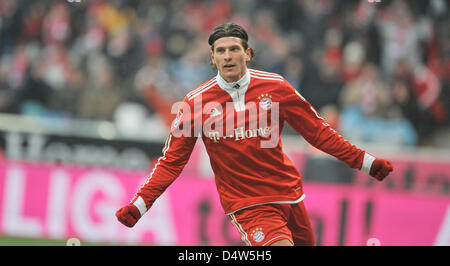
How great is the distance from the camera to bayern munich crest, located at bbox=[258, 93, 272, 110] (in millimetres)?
5914

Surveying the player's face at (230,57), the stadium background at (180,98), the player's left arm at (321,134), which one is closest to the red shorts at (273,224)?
the player's left arm at (321,134)

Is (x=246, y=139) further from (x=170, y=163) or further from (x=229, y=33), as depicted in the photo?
(x=229, y=33)

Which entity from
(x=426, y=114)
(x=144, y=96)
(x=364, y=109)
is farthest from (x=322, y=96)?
(x=144, y=96)

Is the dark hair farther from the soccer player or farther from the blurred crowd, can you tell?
the blurred crowd

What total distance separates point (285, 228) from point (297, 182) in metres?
0.46

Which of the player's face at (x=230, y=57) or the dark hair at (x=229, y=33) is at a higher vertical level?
the dark hair at (x=229, y=33)

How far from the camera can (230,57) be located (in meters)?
5.80

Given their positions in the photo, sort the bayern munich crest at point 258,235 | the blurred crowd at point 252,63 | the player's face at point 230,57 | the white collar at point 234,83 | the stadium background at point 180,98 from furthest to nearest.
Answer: the blurred crowd at point 252,63 < the stadium background at point 180,98 < the white collar at point 234,83 < the player's face at point 230,57 < the bayern munich crest at point 258,235

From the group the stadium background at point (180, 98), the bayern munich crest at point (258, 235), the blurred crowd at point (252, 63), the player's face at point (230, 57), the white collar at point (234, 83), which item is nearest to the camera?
the bayern munich crest at point (258, 235)

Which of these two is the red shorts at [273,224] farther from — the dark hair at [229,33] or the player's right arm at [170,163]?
the dark hair at [229,33]

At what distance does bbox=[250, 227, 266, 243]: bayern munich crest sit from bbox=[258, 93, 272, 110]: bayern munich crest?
1.00 m

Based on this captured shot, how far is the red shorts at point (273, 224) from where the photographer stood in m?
5.67

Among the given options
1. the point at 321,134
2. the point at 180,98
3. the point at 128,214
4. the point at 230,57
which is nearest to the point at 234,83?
the point at 230,57

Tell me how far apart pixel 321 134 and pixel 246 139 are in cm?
64
